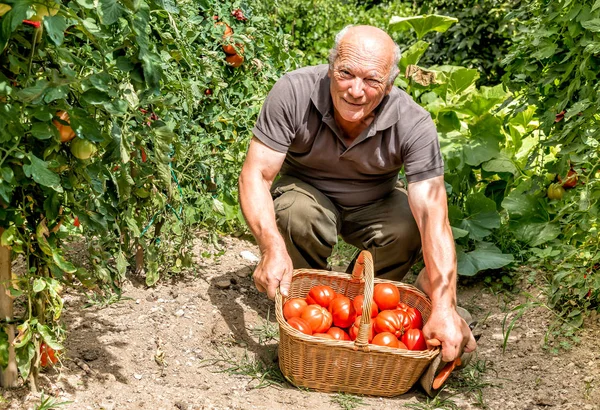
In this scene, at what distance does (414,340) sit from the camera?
2752 mm

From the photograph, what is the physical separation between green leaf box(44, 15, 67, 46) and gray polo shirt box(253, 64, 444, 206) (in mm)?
1479

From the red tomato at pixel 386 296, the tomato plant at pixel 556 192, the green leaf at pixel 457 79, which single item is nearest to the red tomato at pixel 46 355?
the red tomato at pixel 386 296

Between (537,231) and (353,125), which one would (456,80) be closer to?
(537,231)

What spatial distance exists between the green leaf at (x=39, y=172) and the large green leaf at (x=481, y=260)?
2253mm

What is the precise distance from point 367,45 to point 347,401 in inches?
52.3

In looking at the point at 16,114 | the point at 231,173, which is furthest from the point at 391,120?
the point at 16,114

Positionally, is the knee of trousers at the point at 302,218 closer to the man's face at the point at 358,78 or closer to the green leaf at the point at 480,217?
the man's face at the point at 358,78

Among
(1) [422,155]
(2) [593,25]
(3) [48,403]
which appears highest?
(2) [593,25]

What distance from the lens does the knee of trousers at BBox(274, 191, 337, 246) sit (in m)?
3.23

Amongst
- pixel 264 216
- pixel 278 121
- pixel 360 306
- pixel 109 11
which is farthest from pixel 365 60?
pixel 109 11

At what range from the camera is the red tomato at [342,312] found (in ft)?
9.42

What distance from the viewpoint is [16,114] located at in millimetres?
1804

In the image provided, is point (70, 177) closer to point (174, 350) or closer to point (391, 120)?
point (174, 350)

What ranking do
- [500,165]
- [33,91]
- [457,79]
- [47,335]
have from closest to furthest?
1. [33,91]
2. [47,335]
3. [500,165]
4. [457,79]
